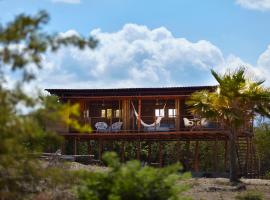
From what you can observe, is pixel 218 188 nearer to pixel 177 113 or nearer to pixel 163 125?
pixel 163 125

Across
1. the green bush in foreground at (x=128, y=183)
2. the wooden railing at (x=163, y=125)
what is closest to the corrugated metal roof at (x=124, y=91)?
the wooden railing at (x=163, y=125)

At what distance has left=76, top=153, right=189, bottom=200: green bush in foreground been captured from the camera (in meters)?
8.53

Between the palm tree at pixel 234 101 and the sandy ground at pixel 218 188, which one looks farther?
the palm tree at pixel 234 101

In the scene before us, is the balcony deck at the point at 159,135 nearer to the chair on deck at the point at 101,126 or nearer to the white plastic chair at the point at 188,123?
the chair on deck at the point at 101,126

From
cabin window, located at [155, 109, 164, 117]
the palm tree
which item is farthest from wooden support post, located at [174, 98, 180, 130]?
the palm tree

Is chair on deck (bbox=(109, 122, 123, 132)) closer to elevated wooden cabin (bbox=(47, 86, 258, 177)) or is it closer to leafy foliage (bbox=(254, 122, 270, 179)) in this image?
elevated wooden cabin (bbox=(47, 86, 258, 177))

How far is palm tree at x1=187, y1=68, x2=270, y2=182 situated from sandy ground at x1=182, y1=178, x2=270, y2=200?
3.17 feet

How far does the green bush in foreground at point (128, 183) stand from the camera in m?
8.53

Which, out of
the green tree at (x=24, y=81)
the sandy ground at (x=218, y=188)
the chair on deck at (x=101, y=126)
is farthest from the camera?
the chair on deck at (x=101, y=126)

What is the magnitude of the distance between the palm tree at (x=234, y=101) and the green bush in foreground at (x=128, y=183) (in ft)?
44.7

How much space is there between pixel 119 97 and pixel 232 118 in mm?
9454

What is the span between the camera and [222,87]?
22609 mm

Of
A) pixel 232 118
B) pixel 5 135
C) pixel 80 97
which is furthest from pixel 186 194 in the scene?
pixel 80 97

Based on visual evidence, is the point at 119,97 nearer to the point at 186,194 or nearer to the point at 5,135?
the point at 186,194
